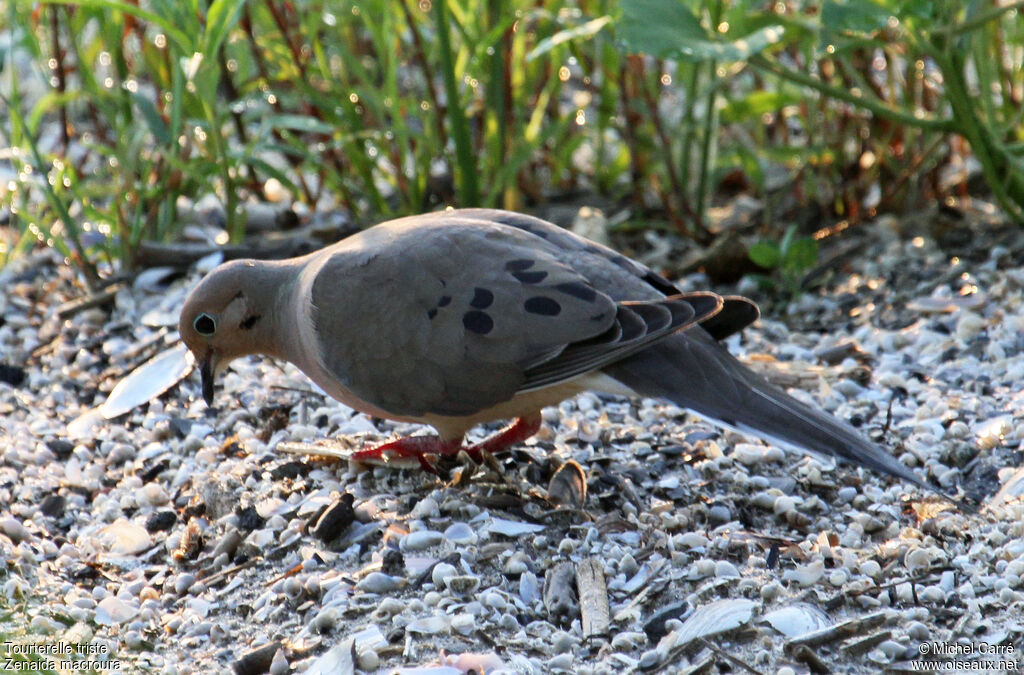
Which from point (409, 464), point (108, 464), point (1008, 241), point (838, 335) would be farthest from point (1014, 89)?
point (108, 464)

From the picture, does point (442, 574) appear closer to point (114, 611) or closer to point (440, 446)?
point (440, 446)

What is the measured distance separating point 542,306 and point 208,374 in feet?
3.73

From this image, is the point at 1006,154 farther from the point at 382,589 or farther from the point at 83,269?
the point at 83,269

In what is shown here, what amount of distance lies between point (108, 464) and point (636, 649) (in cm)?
185

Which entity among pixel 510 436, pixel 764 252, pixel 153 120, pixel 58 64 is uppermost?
pixel 58 64

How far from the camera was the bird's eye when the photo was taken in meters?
3.48

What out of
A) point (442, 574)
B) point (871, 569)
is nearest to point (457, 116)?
point (442, 574)

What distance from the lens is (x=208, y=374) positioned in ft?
11.7

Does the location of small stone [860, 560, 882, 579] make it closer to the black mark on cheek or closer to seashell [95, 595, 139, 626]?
seashell [95, 595, 139, 626]

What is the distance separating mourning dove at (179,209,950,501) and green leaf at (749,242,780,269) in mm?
1047

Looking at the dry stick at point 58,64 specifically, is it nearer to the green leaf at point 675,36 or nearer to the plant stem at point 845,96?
the green leaf at point 675,36

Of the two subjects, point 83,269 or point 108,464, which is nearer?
point 108,464

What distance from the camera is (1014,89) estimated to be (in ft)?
15.6

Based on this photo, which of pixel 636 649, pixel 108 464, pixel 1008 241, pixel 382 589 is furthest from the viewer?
pixel 1008 241
